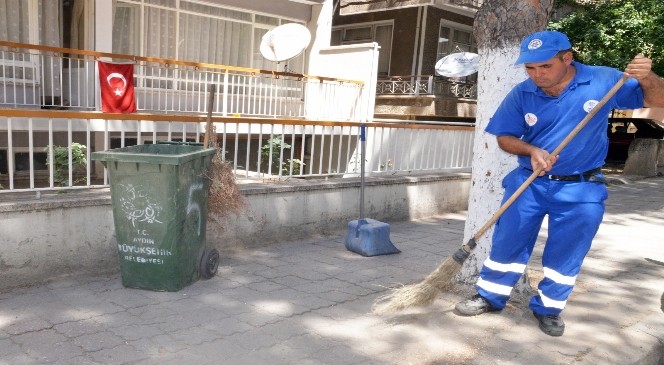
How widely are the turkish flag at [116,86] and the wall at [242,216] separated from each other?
4280 millimetres

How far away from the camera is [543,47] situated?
10.6ft

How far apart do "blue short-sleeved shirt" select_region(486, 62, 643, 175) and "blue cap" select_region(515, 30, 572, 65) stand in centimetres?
25

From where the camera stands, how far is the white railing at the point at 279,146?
5.10 metres

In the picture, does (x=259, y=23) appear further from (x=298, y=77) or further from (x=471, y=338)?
(x=471, y=338)

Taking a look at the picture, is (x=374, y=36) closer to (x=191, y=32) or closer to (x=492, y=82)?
(x=191, y=32)

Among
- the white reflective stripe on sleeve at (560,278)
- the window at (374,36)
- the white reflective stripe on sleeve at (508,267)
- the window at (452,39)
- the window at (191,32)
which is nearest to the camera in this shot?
the white reflective stripe on sleeve at (560,278)

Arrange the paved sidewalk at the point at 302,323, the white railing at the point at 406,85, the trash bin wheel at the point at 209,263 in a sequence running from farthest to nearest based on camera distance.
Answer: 1. the white railing at the point at 406,85
2. the trash bin wheel at the point at 209,263
3. the paved sidewalk at the point at 302,323

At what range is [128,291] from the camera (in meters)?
4.01

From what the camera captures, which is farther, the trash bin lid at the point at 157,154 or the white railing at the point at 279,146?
the white railing at the point at 279,146

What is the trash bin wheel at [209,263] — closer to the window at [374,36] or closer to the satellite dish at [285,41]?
the satellite dish at [285,41]

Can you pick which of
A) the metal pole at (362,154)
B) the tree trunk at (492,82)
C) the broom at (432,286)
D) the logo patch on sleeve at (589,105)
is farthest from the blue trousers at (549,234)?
the metal pole at (362,154)

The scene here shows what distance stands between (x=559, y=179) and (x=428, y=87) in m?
12.2

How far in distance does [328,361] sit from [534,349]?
1.35 meters

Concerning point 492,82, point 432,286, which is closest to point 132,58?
point 492,82
